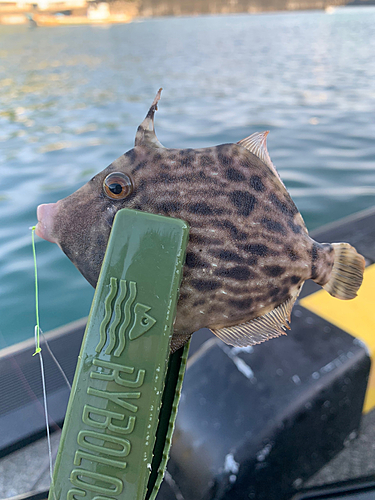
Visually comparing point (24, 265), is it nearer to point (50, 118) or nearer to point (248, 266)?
point (248, 266)

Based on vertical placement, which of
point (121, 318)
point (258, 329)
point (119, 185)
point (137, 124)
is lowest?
point (137, 124)

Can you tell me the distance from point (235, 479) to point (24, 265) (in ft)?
9.79

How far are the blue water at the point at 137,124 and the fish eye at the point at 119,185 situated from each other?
1.93 metres

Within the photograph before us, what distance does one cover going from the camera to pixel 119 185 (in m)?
0.93

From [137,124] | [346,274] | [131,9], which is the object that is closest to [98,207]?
[346,274]

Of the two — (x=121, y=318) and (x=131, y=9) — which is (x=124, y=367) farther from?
(x=131, y=9)

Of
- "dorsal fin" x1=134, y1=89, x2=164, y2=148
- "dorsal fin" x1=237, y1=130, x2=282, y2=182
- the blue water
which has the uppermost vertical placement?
"dorsal fin" x1=134, y1=89, x2=164, y2=148

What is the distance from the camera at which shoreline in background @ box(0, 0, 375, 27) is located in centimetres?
4835

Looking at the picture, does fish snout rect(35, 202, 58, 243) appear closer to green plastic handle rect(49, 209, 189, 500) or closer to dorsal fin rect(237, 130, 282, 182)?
green plastic handle rect(49, 209, 189, 500)

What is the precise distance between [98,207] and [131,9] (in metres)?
69.8

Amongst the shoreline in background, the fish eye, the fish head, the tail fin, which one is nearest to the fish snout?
the fish head

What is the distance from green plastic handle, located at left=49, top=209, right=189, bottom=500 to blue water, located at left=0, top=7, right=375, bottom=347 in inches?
73.9

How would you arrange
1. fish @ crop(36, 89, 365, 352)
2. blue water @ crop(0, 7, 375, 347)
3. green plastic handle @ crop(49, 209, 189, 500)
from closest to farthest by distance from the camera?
green plastic handle @ crop(49, 209, 189, 500) < fish @ crop(36, 89, 365, 352) < blue water @ crop(0, 7, 375, 347)

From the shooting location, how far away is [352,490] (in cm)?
176
